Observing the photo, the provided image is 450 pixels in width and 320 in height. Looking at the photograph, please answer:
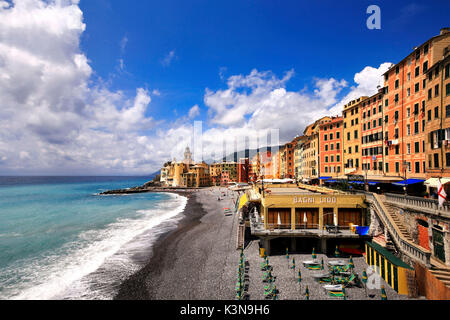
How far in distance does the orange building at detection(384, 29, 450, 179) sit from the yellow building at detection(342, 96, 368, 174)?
23.7 feet

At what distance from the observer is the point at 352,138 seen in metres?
44.8

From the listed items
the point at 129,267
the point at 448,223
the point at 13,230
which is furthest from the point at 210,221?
the point at 13,230

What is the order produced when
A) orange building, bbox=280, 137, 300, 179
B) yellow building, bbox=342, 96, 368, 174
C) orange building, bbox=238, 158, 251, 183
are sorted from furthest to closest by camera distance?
orange building, bbox=280, 137, 300, 179 → orange building, bbox=238, 158, 251, 183 → yellow building, bbox=342, 96, 368, 174

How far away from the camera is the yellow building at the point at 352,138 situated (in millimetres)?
43062

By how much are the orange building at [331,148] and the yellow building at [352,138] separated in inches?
56.9

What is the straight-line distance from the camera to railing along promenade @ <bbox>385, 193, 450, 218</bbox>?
16.8 metres

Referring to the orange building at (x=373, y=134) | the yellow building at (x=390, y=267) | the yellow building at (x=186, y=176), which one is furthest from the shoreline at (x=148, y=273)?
the yellow building at (x=186, y=176)

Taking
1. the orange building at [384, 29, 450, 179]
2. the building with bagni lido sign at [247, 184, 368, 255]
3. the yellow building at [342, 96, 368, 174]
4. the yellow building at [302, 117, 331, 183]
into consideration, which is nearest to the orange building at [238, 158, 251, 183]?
the yellow building at [302, 117, 331, 183]

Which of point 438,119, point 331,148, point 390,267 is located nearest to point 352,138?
point 331,148

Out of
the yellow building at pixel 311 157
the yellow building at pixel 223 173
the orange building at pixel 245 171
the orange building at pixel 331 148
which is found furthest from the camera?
the yellow building at pixel 223 173

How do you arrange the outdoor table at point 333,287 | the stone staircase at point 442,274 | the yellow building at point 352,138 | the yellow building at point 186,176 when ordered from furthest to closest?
the yellow building at point 186,176
the yellow building at point 352,138
the outdoor table at point 333,287
the stone staircase at point 442,274

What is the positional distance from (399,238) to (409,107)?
21.2 metres

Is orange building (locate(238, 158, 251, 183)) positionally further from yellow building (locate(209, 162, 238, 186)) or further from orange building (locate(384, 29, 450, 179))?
orange building (locate(384, 29, 450, 179))

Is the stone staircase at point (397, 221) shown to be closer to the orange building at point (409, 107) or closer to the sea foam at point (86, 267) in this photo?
the orange building at point (409, 107)
